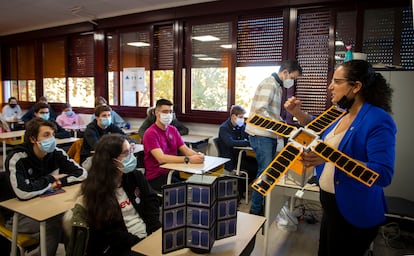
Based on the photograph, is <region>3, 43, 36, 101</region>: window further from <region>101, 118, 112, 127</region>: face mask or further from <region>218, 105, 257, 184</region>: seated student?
<region>218, 105, 257, 184</region>: seated student

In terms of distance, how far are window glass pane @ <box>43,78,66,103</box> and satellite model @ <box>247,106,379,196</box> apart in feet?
21.7

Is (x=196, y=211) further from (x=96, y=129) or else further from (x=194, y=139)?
(x=194, y=139)

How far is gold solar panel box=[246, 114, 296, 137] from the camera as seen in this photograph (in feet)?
4.55

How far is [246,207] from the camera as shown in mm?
3717

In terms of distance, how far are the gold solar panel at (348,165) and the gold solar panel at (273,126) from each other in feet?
0.66

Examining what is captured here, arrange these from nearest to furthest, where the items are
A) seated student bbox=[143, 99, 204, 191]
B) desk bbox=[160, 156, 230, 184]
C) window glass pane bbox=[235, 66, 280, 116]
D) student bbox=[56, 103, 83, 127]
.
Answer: desk bbox=[160, 156, 230, 184], seated student bbox=[143, 99, 204, 191], window glass pane bbox=[235, 66, 280, 116], student bbox=[56, 103, 83, 127]

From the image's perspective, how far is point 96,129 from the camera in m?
Answer: 3.47

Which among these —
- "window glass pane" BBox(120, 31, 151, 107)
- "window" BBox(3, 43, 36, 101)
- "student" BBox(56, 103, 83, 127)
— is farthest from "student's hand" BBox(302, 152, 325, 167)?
"window" BBox(3, 43, 36, 101)

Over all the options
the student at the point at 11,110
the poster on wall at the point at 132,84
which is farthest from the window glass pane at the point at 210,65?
the student at the point at 11,110

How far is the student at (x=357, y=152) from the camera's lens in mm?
1237

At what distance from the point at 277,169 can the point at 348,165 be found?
0.28 meters

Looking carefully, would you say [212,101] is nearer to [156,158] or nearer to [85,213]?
[156,158]

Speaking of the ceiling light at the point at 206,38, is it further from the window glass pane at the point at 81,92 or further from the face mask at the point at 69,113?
the face mask at the point at 69,113

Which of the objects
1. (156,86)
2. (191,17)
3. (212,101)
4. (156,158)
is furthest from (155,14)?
(156,158)
